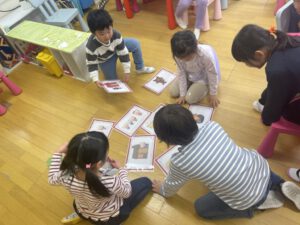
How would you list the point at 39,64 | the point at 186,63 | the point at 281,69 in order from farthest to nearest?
the point at 39,64, the point at 186,63, the point at 281,69

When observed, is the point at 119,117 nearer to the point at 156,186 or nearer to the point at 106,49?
the point at 106,49

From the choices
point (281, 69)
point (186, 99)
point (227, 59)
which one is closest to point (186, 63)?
point (186, 99)

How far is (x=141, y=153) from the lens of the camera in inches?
74.7

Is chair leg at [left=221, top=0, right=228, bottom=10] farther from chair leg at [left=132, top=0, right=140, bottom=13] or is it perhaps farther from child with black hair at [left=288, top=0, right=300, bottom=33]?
child with black hair at [left=288, top=0, right=300, bottom=33]

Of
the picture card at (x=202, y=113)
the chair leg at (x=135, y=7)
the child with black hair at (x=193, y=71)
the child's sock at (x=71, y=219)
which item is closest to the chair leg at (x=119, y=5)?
the chair leg at (x=135, y=7)

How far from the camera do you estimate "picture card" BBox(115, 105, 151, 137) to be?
2057mm

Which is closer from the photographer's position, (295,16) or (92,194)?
(92,194)

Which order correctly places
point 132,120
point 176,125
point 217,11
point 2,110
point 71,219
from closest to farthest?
point 176,125
point 71,219
point 132,120
point 2,110
point 217,11

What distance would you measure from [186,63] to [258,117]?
25.3 inches

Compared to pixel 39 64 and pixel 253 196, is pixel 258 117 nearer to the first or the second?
pixel 253 196

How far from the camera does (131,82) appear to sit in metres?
2.41

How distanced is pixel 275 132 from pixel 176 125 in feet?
2.60

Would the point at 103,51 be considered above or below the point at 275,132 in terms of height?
above

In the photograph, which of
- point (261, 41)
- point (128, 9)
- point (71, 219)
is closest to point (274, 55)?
point (261, 41)
